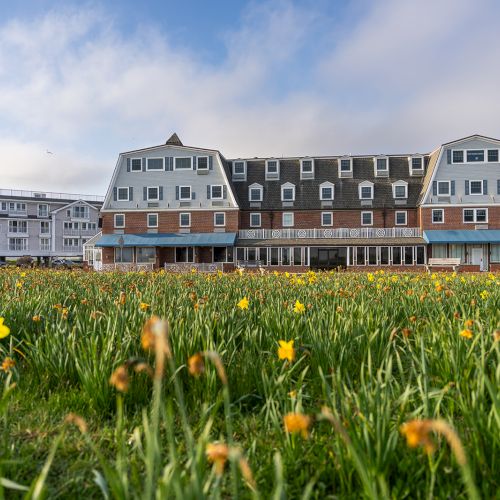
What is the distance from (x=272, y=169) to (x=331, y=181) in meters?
6.27

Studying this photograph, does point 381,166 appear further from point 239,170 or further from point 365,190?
point 239,170

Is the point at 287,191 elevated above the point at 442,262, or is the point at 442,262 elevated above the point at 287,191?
the point at 287,191

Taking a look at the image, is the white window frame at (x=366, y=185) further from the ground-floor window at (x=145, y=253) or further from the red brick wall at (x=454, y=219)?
the ground-floor window at (x=145, y=253)

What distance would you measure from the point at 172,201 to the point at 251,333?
39946mm

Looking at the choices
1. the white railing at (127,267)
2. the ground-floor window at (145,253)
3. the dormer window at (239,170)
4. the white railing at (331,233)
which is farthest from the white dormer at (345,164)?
the white railing at (127,267)

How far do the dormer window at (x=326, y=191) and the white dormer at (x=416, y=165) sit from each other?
811cm

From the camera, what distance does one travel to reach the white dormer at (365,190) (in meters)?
42.4

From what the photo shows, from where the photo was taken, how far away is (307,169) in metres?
44.2

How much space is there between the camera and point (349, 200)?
42.5m

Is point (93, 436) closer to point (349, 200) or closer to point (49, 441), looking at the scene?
point (49, 441)

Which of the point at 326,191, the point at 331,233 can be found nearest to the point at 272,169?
the point at 326,191

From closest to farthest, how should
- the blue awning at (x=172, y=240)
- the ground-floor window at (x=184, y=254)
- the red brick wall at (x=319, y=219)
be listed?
the blue awning at (x=172, y=240), the red brick wall at (x=319, y=219), the ground-floor window at (x=184, y=254)

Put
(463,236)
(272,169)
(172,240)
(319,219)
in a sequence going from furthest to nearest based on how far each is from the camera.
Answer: (272,169)
(319,219)
(172,240)
(463,236)

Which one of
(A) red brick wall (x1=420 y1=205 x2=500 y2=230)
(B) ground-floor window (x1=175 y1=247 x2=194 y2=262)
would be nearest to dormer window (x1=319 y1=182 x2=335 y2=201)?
(A) red brick wall (x1=420 y1=205 x2=500 y2=230)
